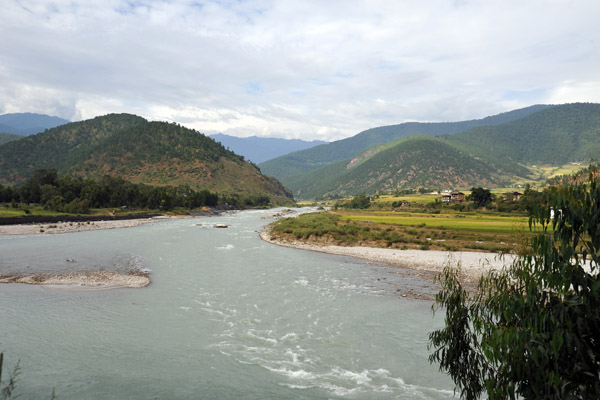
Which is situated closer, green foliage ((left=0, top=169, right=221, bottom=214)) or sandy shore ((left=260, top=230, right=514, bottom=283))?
sandy shore ((left=260, top=230, right=514, bottom=283))

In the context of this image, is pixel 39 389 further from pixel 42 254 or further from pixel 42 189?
pixel 42 189

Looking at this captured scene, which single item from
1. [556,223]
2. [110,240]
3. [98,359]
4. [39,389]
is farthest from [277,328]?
[110,240]

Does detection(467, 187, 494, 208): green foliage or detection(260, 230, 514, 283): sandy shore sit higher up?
detection(467, 187, 494, 208): green foliage

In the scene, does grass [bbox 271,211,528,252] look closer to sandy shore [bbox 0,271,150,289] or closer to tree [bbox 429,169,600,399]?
sandy shore [bbox 0,271,150,289]

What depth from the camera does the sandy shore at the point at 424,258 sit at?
39.0 metres

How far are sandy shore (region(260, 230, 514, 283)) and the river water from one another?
6.49 meters

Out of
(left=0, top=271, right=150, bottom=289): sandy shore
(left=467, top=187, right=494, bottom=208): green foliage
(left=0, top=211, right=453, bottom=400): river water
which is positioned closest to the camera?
(left=0, top=211, right=453, bottom=400): river water

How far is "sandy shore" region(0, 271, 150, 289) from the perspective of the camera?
3053 cm

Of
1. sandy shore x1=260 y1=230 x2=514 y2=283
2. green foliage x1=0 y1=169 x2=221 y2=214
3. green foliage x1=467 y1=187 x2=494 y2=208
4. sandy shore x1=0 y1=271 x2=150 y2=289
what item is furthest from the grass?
green foliage x1=0 y1=169 x2=221 y2=214

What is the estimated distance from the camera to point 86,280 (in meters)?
32.0

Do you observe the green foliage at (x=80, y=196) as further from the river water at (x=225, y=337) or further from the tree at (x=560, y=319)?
the tree at (x=560, y=319)

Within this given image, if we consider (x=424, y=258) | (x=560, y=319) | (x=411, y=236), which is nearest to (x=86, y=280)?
(x=560, y=319)

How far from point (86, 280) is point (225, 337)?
64.5 feet

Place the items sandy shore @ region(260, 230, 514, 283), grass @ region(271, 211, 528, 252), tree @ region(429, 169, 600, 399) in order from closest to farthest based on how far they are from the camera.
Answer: tree @ region(429, 169, 600, 399) → sandy shore @ region(260, 230, 514, 283) → grass @ region(271, 211, 528, 252)
